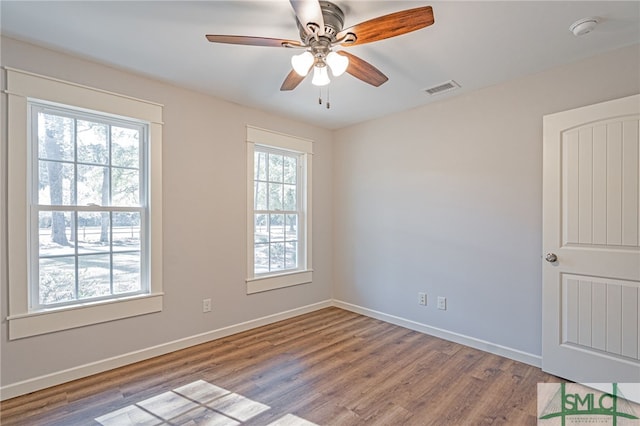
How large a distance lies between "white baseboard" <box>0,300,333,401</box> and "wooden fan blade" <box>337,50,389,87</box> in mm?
2760

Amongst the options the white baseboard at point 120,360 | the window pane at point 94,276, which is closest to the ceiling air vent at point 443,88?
the white baseboard at point 120,360

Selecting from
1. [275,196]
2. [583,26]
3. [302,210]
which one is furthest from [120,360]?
[583,26]

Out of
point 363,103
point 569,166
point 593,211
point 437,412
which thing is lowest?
point 437,412

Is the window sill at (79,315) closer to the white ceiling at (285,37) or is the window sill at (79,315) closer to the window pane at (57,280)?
the window pane at (57,280)

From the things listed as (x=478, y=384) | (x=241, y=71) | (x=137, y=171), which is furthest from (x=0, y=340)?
(x=478, y=384)

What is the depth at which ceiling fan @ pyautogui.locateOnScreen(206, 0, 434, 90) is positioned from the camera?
1562mm

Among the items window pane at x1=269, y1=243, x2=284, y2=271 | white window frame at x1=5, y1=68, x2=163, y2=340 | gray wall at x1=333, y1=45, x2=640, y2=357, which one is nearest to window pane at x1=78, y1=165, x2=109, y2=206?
white window frame at x1=5, y1=68, x2=163, y2=340

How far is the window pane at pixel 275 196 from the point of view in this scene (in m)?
3.88

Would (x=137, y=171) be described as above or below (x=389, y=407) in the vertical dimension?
above

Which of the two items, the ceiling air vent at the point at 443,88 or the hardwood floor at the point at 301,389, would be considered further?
the ceiling air vent at the point at 443,88

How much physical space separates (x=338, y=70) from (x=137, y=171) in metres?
2.06

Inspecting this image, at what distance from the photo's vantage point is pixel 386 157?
12.7 feet

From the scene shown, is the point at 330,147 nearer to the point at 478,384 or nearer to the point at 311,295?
the point at 311,295

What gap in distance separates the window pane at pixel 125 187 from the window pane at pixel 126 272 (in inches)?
18.2
